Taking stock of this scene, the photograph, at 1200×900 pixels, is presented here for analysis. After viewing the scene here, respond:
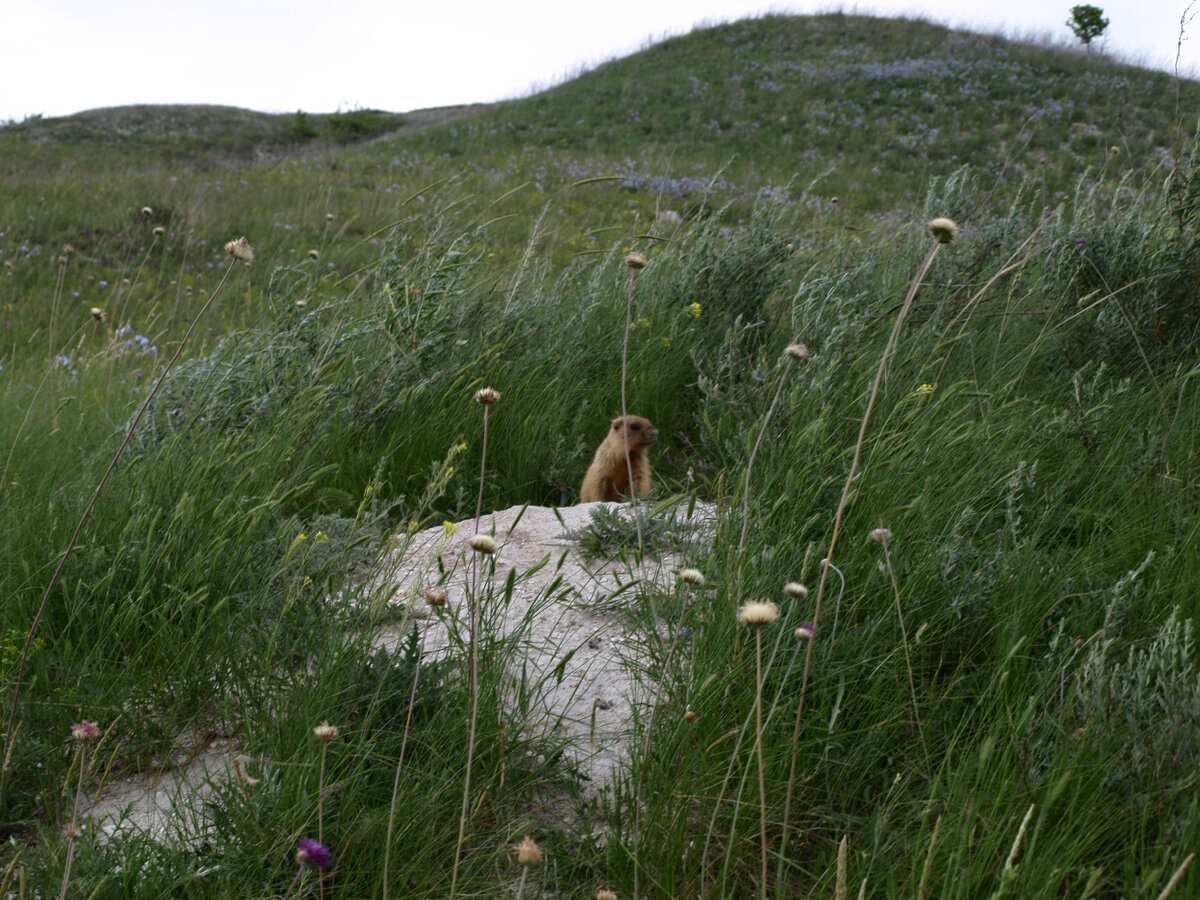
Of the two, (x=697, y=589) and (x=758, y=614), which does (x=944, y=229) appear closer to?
(x=758, y=614)

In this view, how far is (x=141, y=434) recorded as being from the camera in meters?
3.06

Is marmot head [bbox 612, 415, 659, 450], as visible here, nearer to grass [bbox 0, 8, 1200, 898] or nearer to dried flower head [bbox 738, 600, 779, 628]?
grass [bbox 0, 8, 1200, 898]

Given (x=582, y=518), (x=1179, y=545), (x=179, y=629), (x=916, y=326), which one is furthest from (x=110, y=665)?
(x=916, y=326)

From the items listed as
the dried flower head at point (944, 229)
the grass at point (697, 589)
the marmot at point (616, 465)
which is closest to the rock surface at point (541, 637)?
the grass at point (697, 589)

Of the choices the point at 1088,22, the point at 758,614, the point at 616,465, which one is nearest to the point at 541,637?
the point at 758,614

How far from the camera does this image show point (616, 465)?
12.4ft

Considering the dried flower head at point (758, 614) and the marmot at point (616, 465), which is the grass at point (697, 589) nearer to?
the dried flower head at point (758, 614)

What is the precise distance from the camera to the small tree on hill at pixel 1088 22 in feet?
102

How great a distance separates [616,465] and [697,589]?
5.03 ft

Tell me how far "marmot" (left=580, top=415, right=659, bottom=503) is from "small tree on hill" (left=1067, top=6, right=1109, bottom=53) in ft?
118

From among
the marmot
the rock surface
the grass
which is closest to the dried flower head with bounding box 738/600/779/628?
the grass

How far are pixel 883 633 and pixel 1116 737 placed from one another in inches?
22.1

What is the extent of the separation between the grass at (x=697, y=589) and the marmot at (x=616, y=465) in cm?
21

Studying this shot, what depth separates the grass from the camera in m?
1.56
